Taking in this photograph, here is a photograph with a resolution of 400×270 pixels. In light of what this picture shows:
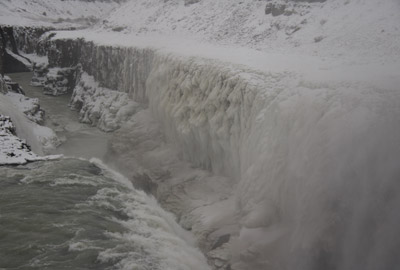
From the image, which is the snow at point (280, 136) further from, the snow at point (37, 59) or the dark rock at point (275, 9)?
the snow at point (37, 59)

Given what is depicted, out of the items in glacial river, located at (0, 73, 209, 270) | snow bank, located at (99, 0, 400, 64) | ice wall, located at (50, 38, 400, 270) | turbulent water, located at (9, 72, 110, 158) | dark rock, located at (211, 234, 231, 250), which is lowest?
turbulent water, located at (9, 72, 110, 158)

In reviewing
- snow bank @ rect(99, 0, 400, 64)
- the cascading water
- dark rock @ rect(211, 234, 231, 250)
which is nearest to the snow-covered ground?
the cascading water

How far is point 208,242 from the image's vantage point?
8.52 m

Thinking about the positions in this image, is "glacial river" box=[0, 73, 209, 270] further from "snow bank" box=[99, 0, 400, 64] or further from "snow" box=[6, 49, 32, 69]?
"snow" box=[6, 49, 32, 69]

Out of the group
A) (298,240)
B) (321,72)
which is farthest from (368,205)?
(321,72)

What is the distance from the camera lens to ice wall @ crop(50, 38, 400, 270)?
19.1 ft

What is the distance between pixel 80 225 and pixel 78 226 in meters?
0.06

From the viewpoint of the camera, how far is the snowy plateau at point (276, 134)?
19.7 feet

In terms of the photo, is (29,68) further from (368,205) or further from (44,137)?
(368,205)

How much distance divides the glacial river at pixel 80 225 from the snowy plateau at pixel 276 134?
137cm

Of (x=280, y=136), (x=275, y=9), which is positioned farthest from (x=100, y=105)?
(x=280, y=136)

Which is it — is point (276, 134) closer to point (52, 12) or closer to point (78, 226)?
point (78, 226)

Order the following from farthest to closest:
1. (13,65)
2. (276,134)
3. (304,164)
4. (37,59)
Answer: (13,65), (37,59), (276,134), (304,164)

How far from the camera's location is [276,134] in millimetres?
8000
